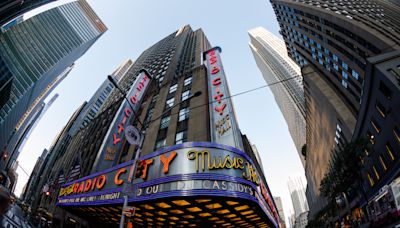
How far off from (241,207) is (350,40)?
5979 centimetres

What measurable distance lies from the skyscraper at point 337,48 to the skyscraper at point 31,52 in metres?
104

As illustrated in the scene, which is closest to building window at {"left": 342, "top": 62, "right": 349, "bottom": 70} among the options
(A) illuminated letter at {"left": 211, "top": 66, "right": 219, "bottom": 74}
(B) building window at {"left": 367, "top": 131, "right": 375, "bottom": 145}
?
(B) building window at {"left": 367, "top": 131, "right": 375, "bottom": 145}

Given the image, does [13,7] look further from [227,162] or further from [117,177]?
[227,162]

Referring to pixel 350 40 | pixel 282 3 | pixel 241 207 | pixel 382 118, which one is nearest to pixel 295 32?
pixel 282 3

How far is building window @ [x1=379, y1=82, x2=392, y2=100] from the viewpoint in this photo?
95.9 feet

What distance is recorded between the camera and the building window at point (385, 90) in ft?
95.9

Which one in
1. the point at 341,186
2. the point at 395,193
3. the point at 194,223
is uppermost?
the point at 341,186

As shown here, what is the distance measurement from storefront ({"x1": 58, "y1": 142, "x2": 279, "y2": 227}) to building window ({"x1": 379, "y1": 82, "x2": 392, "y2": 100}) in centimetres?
2571

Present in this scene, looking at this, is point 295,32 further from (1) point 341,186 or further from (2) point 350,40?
(1) point 341,186

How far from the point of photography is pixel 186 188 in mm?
13367

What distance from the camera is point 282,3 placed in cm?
8131

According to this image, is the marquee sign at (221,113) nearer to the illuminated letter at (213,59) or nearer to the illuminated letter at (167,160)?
the illuminated letter at (213,59)

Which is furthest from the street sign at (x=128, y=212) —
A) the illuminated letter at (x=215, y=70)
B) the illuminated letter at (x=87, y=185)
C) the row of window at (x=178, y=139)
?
the illuminated letter at (x=215, y=70)

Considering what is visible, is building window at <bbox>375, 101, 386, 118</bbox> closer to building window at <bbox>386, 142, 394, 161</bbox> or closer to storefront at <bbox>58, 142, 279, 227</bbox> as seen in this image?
building window at <bbox>386, 142, 394, 161</bbox>
